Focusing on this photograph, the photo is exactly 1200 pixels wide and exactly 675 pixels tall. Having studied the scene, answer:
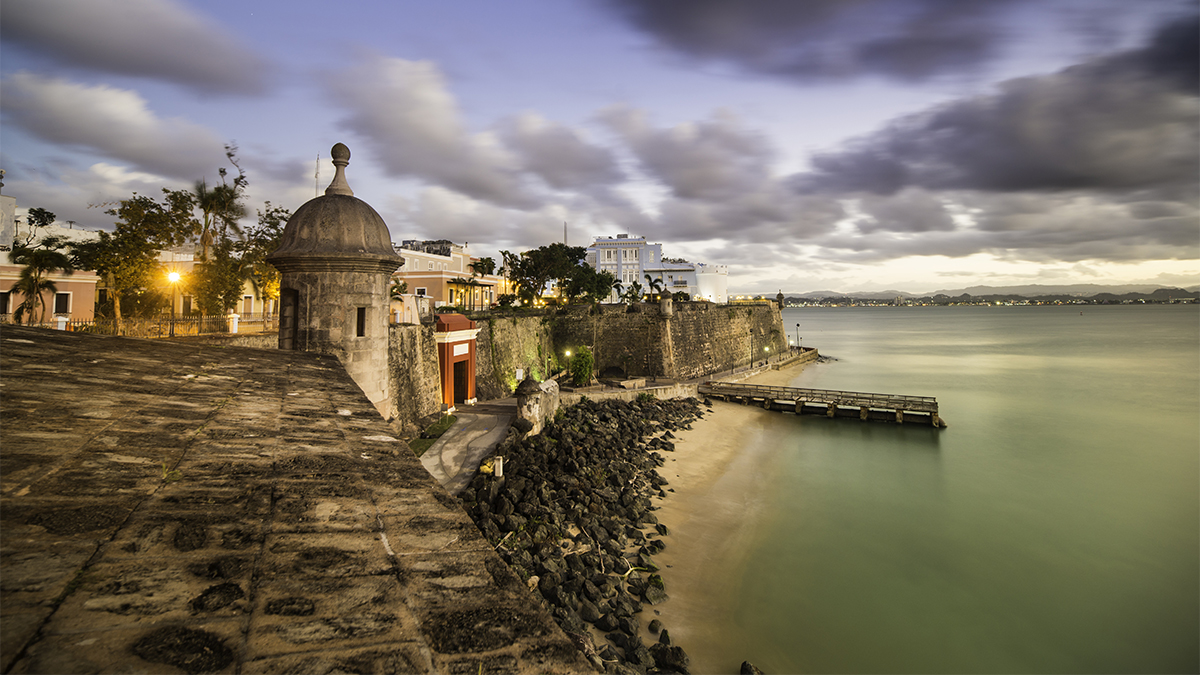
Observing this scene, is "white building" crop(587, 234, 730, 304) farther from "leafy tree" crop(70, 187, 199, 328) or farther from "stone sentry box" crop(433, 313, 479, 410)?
"leafy tree" crop(70, 187, 199, 328)

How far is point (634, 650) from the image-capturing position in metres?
9.57

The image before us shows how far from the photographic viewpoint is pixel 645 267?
83125 mm

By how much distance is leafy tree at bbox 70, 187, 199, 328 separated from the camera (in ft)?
62.1

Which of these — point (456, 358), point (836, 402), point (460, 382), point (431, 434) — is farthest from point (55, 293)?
point (836, 402)

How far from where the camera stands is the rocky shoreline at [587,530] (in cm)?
1004

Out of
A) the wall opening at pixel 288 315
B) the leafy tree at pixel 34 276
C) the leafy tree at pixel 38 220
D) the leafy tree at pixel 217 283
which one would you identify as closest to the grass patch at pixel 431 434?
the wall opening at pixel 288 315

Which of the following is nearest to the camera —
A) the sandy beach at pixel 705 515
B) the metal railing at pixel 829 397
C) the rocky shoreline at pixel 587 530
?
the rocky shoreline at pixel 587 530

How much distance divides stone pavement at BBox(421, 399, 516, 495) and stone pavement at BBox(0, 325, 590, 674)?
10.3m

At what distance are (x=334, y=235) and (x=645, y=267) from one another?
76758 millimetres

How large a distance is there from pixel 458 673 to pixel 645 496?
54.1 feet

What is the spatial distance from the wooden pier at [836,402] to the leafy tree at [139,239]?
28.9 metres

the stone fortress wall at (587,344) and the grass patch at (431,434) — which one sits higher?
the stone fortress wall at (587,344)

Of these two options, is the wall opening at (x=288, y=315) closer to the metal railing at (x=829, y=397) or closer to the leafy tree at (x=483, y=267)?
the metal railing at (x=829, y=397)

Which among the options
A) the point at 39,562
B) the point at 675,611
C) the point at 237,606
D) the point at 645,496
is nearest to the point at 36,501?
the point at 39,562
